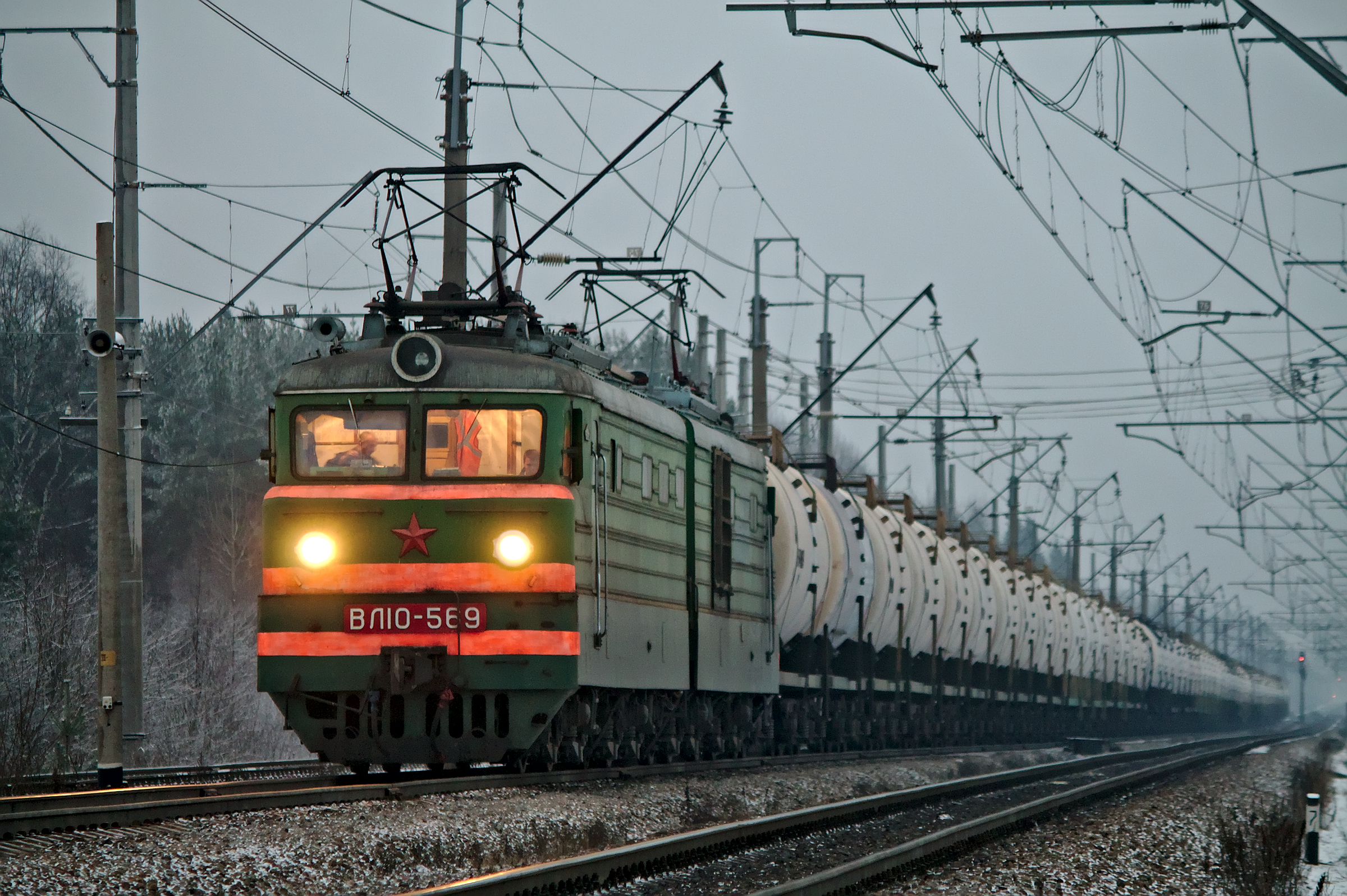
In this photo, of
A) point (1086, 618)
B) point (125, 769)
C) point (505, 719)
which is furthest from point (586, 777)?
point (1086, 618)

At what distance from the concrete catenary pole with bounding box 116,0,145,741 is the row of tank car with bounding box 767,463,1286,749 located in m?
7.71

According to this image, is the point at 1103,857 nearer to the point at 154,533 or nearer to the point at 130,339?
the point at 130,339

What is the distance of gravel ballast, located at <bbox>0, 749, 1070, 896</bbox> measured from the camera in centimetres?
871

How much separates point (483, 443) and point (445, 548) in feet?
3.10

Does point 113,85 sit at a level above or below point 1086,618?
above

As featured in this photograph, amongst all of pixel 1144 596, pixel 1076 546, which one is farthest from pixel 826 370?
pixel 1144 596

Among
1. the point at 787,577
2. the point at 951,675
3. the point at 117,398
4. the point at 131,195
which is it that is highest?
the point at 131,195

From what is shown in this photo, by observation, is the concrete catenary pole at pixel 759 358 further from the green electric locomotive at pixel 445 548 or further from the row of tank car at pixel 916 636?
the green electric locomotive at pixel 445 548

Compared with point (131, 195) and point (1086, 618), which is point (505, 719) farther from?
point (1086, 618)

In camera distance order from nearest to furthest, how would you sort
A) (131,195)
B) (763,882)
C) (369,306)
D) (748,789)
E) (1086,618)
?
(763,882) → (369,306) → (748,789) → (131,195) → (1086,618)

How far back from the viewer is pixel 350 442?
46.5ft

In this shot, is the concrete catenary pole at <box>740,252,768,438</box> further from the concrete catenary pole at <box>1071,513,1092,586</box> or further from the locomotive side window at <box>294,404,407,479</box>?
the concrete catenary pole at <box>1071,513,1092,586</box>

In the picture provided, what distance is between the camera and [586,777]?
15.3 m

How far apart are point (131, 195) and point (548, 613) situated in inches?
387
